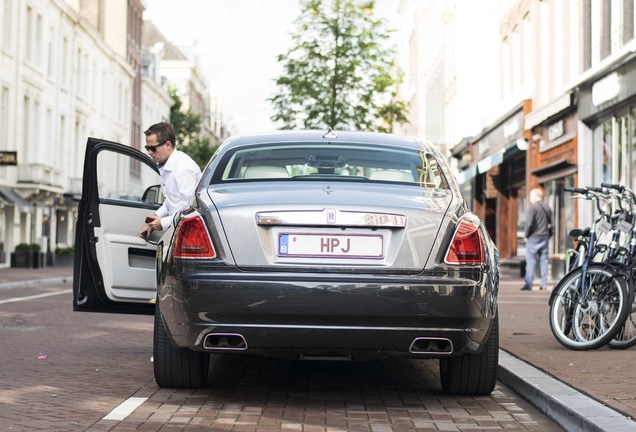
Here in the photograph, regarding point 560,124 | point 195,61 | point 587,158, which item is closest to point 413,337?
point 587,158

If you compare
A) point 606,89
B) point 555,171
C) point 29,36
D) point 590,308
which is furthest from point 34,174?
point 590,308

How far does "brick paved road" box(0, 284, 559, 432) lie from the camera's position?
5.75m

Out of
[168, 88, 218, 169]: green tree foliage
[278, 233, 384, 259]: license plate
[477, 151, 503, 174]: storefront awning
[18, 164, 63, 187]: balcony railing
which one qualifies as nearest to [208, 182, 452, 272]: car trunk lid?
[278, 233, 384, 259]: license plate

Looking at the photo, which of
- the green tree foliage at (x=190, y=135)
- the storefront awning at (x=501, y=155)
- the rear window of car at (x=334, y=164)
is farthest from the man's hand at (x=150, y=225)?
the green tree foliage at (x=190, y=135)

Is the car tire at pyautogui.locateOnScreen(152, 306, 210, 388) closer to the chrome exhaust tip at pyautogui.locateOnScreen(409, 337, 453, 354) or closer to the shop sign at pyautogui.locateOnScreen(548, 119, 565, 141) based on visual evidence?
the chrome exhaust tip at pyautogui.locateOnScreen(409, 337, 453, 354)

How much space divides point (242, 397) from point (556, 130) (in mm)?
18909

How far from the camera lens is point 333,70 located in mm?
37562

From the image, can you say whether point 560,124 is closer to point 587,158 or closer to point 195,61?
point 587,158

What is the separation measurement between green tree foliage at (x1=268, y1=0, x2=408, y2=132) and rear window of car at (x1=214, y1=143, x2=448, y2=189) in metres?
30.3

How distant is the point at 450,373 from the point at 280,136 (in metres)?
1.86

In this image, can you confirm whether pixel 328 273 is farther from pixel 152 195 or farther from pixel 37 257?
pixel 37 257

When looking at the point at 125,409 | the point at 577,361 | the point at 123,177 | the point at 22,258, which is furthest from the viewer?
the point at 123,177

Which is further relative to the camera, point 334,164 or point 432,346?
point 334,164

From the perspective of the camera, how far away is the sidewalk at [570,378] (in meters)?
5.59
